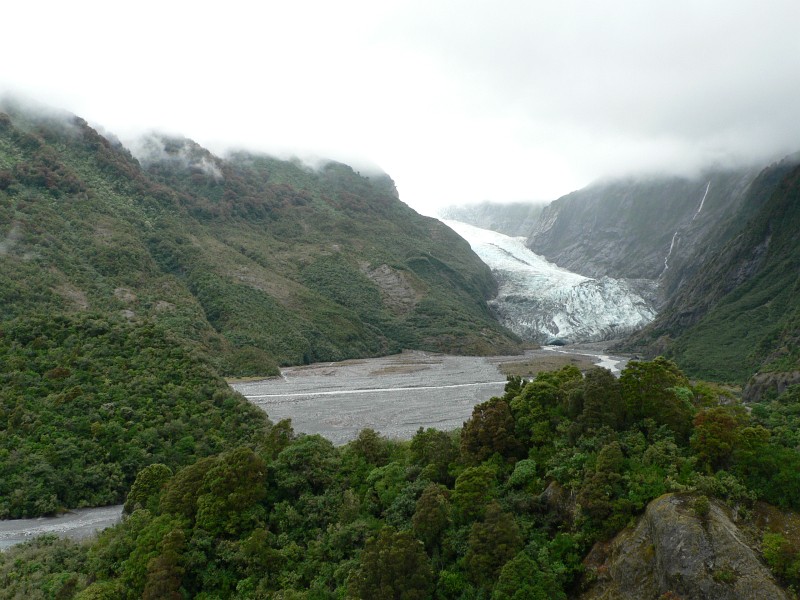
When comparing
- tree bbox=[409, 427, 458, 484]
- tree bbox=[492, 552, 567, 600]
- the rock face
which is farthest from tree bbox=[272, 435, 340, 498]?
the rock face

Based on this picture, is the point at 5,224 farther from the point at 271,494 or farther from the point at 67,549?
the point at 271,494

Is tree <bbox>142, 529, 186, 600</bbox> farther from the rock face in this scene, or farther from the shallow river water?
Answer: the rock face

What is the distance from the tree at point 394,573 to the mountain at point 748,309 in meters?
54.7

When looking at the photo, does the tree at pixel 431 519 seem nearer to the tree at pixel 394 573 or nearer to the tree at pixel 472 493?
the tree at pixel 472 493

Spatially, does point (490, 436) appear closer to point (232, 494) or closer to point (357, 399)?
point (232, 494)

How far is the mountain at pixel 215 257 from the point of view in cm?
8481

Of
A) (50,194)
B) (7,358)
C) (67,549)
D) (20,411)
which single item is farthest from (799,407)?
(50,194)

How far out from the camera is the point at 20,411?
3247cm

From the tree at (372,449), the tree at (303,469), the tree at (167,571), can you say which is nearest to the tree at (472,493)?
the tree at (372,449)

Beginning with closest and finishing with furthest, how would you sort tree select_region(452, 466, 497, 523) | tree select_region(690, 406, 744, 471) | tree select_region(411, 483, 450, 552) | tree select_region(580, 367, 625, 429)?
tree select_region(690, 406, 744, 471)
tree select_region(411, 483, 450, 552)
tree select_region(452, 466, 497, 523)
tree select_region(580, 367, 625, 429)

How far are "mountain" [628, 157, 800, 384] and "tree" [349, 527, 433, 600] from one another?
54735 mm

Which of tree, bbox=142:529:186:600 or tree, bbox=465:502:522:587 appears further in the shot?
tree, bbox=142:529:186:600

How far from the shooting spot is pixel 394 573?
567 inches

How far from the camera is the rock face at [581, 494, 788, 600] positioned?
11.3 meters
